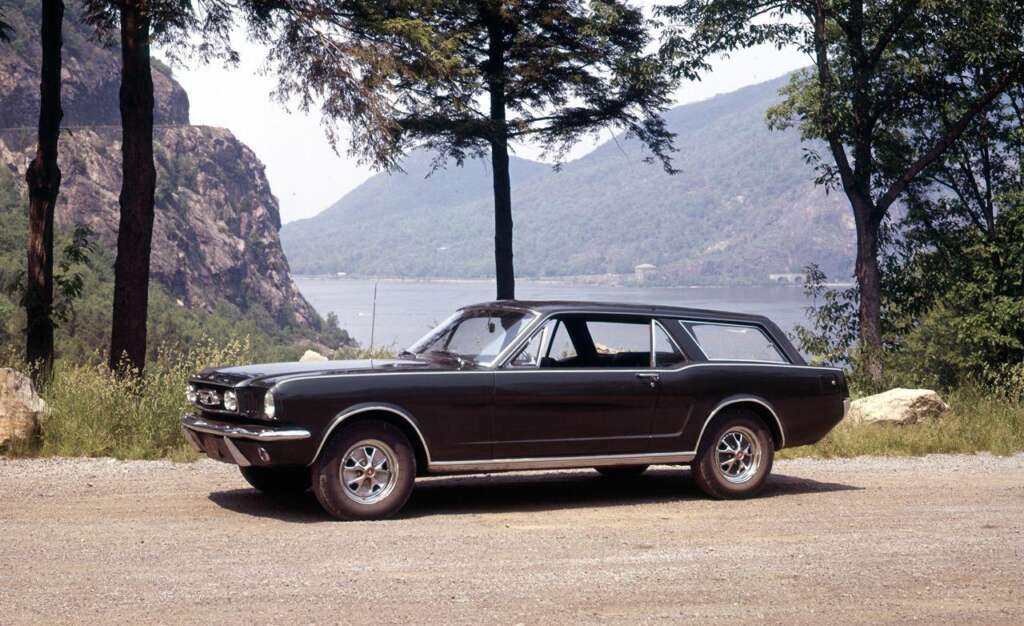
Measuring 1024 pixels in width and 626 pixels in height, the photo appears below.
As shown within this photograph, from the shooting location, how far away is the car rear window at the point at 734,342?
10398 millimetres

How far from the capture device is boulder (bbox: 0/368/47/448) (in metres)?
11.7

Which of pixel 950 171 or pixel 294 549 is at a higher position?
pixel 950 171

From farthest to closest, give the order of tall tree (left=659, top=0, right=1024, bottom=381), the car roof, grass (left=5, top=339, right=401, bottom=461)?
tall tree (left=659, top=0, right=1024, bottom=381) < grass (left=5, top=339, right=401, bottom=461) < the car roof

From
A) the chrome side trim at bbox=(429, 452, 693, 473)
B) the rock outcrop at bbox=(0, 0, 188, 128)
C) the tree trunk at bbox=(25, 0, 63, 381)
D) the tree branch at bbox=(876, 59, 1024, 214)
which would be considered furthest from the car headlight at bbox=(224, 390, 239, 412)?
the rock outcrop at bbox=(0, 0, 188, 128)

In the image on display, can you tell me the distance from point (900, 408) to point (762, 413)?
243 inches

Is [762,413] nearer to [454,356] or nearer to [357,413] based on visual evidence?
[454,356]

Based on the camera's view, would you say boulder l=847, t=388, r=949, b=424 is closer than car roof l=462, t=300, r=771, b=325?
No

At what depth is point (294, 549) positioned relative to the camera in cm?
761

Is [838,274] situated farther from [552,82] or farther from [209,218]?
[552,82]

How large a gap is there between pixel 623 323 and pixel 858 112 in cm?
2120

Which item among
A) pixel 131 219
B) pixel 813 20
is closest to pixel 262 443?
pixel 131 219

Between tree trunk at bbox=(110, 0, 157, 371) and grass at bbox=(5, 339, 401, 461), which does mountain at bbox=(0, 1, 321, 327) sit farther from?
grass at bbox=(5, 339, 401, 461)

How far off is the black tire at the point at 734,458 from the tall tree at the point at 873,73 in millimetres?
16657

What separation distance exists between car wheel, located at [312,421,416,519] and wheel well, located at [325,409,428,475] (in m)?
0.04
